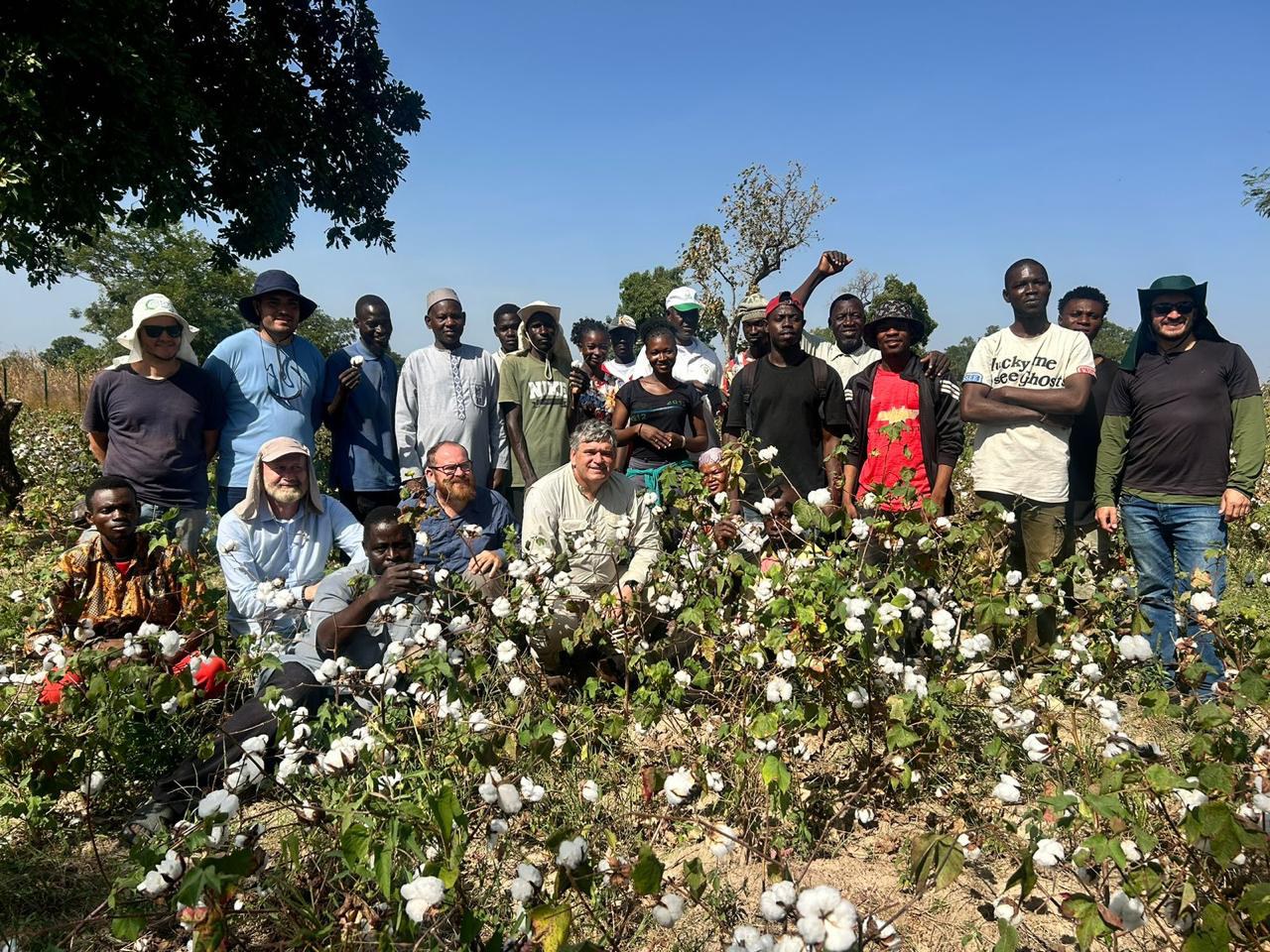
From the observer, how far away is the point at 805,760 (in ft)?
8.70

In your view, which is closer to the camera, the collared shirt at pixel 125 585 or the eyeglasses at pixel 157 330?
the collared shirt at pixel 125 585

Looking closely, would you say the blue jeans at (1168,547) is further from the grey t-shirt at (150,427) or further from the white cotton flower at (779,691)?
the grey t-shirt at (150,427)

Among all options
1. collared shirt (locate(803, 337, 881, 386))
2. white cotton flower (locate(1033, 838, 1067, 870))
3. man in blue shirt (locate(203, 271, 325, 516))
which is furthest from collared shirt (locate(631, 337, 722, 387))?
white cotton flower (locate(1033, 838, 1067, 870))

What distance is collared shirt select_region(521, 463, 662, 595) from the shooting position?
3.58m

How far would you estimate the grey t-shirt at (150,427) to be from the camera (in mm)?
4012

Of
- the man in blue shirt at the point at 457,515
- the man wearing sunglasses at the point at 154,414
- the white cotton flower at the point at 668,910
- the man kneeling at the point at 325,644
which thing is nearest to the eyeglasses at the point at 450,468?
the man in blue shirt at the point at 457,515

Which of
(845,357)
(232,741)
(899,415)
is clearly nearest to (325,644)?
(232,741)

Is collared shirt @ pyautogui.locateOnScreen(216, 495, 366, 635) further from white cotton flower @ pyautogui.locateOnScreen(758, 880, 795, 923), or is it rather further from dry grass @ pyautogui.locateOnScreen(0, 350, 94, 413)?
dry grass @ pyautogui.locateOnScreen(0, 350, 94, 413)

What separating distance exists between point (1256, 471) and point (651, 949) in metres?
3.12

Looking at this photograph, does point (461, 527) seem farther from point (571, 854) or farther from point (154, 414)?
point (571, 854)

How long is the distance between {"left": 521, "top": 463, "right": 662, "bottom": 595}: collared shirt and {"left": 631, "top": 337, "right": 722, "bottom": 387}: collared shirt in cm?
194

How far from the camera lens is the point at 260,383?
4297 mm

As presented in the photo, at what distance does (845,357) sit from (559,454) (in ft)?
6.29

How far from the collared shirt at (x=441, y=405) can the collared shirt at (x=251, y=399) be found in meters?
0.58
